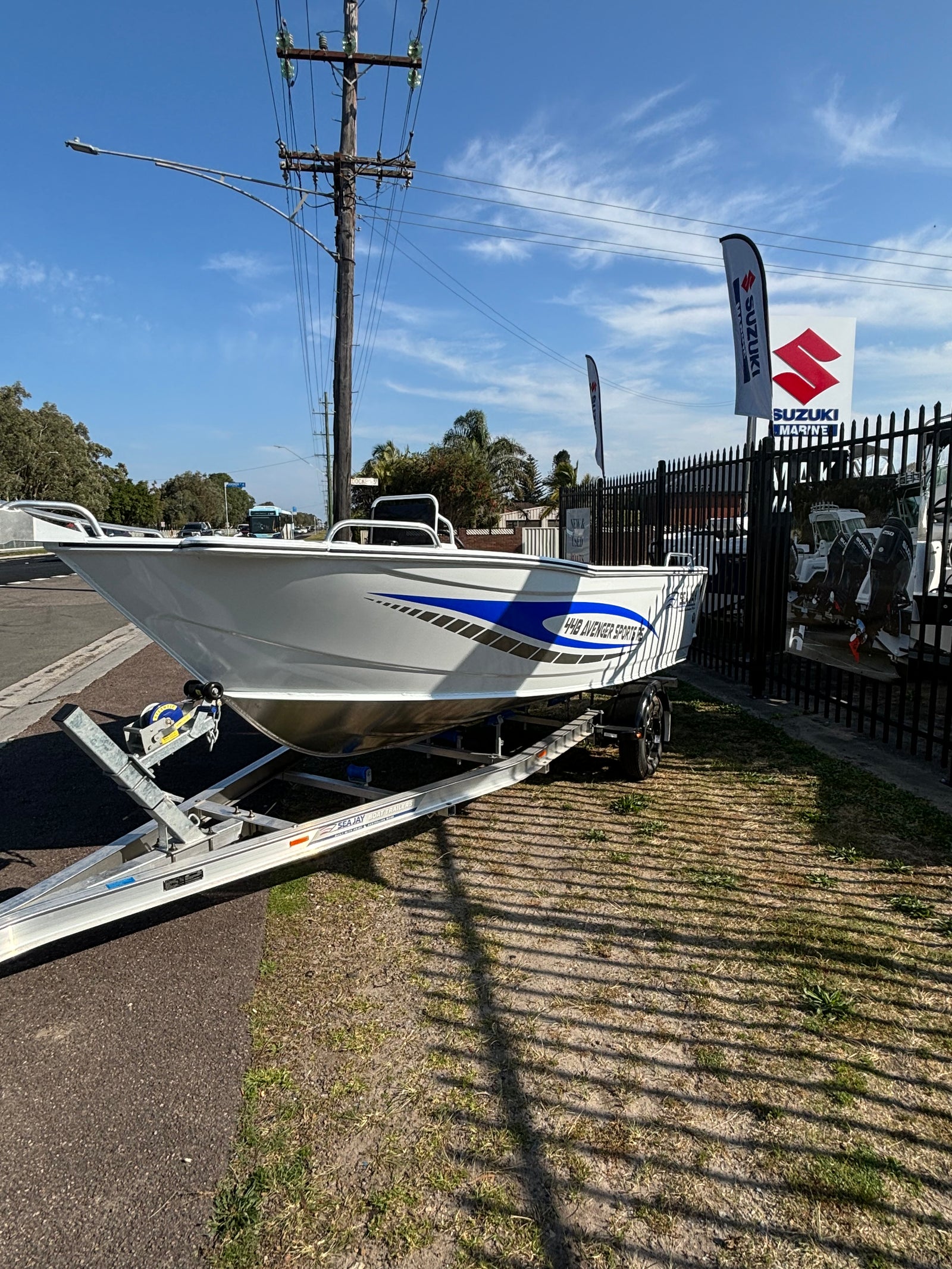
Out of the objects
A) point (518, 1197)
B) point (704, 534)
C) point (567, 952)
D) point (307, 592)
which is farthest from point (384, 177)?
point (518, 1197)

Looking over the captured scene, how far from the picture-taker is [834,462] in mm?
6305

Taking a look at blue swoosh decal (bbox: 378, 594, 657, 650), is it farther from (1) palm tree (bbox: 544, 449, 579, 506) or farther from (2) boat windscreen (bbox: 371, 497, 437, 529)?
(1) palm tree (bbox: 544, 449, 579, 506)

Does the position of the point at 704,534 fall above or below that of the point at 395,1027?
above

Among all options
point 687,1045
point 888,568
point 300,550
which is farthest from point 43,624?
point 687,1045

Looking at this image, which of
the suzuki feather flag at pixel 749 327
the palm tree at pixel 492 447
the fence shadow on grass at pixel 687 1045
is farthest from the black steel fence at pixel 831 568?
the palm tree at pixel 492 447

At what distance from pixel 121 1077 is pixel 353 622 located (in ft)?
6.28

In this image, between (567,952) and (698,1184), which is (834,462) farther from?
(698,1184)

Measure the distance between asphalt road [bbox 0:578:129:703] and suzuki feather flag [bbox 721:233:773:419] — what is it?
7646 millimetres

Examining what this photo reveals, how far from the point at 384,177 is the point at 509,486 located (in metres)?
26.5

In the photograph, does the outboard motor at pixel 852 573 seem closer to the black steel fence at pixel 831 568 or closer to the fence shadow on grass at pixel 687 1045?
the black steel fence at pixel 831 568

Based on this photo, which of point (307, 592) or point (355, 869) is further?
point (355, 869)

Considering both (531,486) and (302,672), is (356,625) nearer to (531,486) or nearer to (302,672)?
(302,672)

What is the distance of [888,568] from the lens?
5691 millimetres

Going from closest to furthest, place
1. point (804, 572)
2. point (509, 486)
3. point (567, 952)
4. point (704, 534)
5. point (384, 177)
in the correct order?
point (567, 952), point (804, 572), point (704, 534), point (384, 177), point (509, 486)
